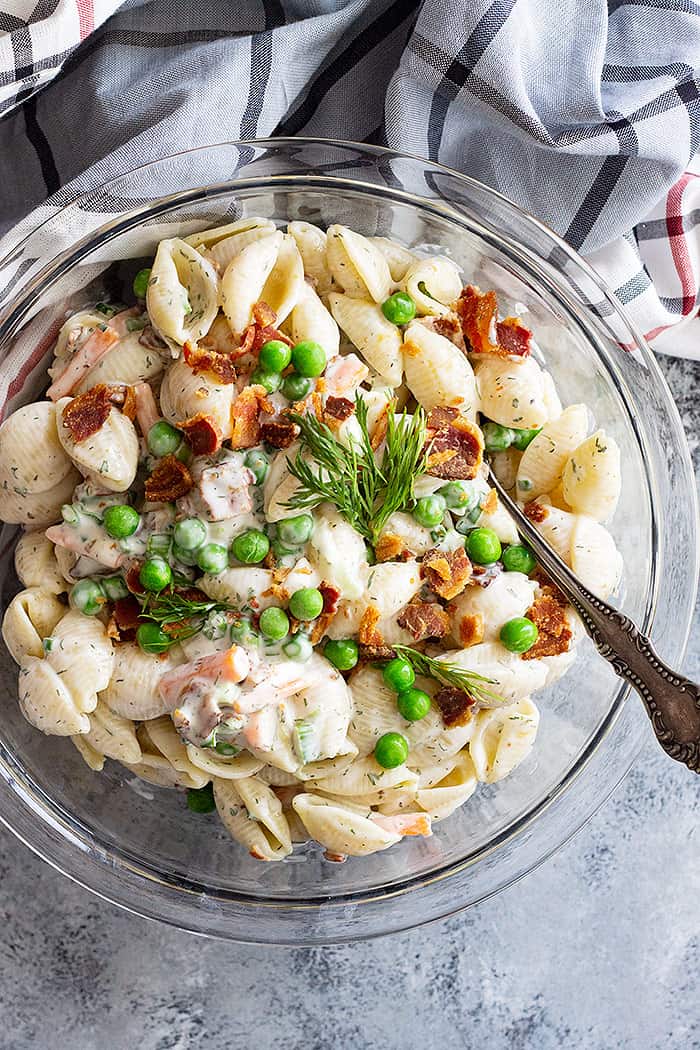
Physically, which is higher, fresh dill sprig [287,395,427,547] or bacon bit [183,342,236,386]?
bacon bit [183,342,236,386]

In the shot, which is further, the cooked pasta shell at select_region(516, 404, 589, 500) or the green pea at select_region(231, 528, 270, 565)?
the cooked pasta shell at select_region(516, 404, 589, 500)

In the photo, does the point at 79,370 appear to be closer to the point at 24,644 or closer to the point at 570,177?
the point at 24,644

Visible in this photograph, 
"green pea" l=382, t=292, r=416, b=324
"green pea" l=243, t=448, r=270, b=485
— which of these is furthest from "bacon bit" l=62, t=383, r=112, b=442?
"green pea" l=382, t=292, r=416, b=324

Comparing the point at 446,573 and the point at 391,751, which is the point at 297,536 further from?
the point at 391,751

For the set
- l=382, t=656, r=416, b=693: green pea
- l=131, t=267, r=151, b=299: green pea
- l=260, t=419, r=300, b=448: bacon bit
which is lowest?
l=382, t=656, r=416, b=693: green pea

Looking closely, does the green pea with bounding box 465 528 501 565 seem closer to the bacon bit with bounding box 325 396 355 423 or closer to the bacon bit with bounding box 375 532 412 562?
the bacon bit with bounding box 375 532 412 562

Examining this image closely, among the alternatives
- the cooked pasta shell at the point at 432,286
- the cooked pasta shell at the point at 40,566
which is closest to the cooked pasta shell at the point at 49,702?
the cooked pasta shell at the point at 40,566

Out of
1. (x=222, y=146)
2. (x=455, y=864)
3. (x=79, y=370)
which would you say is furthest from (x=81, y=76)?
(x=455, y=864)
